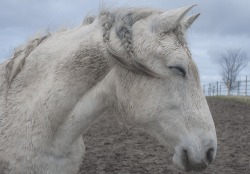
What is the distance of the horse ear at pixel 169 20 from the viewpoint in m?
3.47

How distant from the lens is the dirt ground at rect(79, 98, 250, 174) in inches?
334

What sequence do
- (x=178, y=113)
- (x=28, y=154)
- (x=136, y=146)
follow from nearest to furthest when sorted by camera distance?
(x=178, y=113) < (x=28, y=154) < (x=136, y=146)

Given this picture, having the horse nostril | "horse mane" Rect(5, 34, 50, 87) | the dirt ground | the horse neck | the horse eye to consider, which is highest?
"horse mane" Rect(5, 34, 50, 87)

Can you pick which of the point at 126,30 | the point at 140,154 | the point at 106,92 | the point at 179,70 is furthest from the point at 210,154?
the point at 140,154

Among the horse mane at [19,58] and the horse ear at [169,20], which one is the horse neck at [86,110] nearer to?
the horse ear at [169,20]

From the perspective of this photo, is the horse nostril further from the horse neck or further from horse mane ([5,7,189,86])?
the horse neck

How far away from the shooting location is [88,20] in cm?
418

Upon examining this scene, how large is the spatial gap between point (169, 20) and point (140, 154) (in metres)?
6.65

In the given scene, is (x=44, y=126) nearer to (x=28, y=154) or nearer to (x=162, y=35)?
(x=28, y=154)

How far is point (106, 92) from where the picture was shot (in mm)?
3709

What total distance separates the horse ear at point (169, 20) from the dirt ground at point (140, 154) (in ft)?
10.7

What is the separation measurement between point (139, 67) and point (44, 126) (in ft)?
3.39

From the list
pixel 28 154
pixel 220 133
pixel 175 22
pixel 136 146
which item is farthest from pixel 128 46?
pixel 220 133

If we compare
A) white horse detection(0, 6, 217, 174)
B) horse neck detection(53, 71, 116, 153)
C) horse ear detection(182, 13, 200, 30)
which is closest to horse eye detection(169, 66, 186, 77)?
white horse detection(0, 6, 217, 174)
